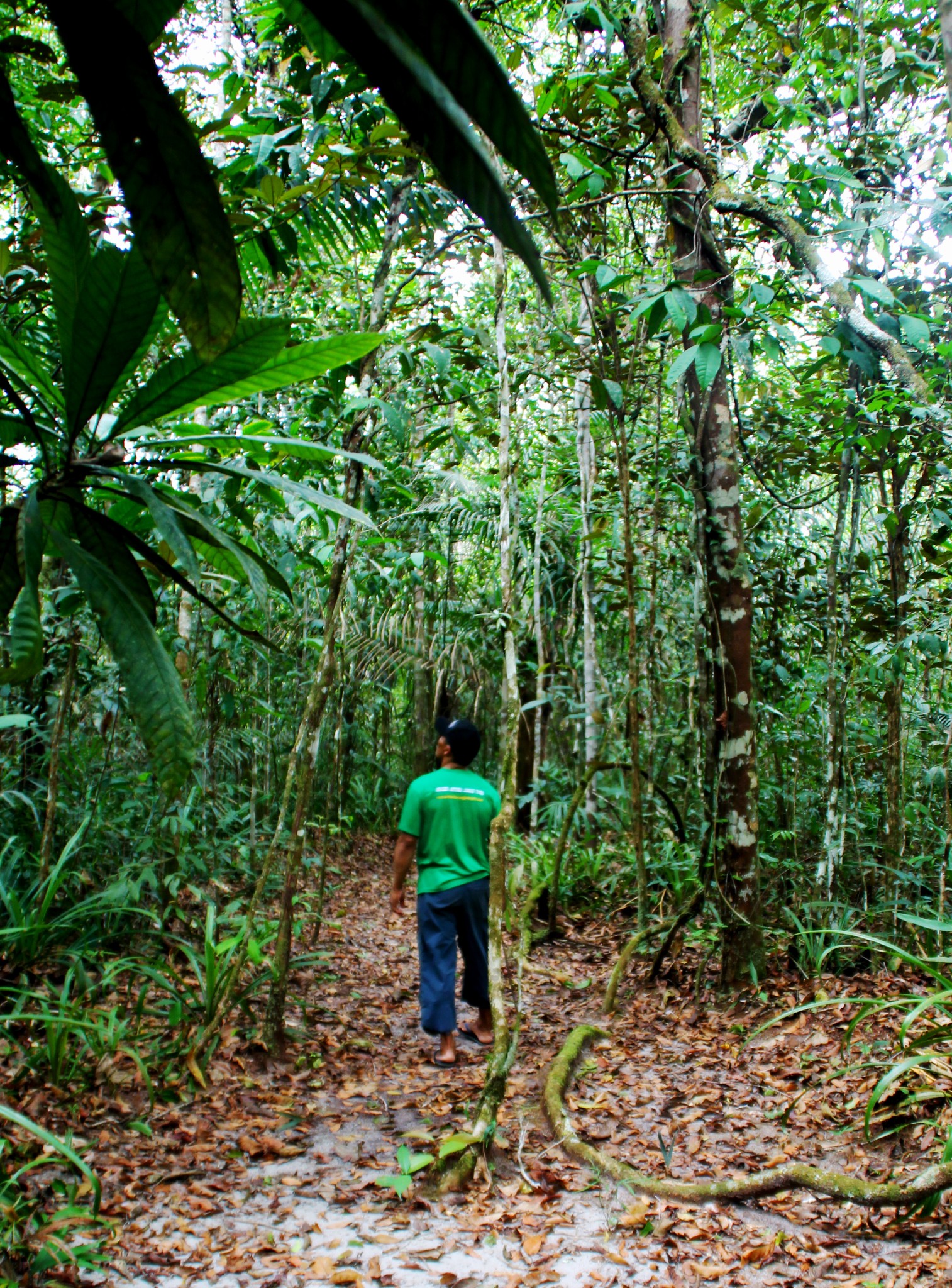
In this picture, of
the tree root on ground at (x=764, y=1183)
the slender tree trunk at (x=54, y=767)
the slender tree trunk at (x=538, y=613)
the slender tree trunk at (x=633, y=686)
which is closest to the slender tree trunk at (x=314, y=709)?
the slender tree trunk at (x=54, y=767)

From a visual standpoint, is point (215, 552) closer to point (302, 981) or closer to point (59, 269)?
point (59, 269)

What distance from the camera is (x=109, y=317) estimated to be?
1.16 meters

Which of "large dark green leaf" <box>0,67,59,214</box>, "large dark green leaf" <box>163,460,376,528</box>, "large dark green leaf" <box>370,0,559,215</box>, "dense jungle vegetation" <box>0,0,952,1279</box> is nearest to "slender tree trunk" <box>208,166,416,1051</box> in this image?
"dense jungle vegetation" <box>0,0,952,1279</box>

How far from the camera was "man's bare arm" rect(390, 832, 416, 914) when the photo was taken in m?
3.87

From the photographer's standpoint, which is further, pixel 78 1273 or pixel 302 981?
pixel 302 981

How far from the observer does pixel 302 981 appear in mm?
4426

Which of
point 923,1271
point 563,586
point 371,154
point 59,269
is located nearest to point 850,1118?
point 923,1271

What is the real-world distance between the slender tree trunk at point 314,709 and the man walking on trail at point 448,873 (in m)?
0.52

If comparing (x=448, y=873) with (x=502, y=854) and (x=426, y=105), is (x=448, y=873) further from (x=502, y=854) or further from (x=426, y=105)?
(x=426, y=105)

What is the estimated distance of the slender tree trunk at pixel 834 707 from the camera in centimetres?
412

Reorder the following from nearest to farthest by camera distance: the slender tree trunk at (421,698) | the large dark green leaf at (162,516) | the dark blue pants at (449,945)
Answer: the large dark green leaf at (162,516), the dark blue pants at (449,945), the slender tree trunk at (421,698)

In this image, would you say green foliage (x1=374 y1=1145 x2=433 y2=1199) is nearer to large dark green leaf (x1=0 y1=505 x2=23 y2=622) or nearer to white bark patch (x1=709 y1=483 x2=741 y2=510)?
large dark green leaf (x1=0 y1=505 x2=23 y2=622)

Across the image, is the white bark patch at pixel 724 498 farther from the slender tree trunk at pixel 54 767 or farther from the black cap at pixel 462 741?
the slender tree trunk at pixel 54 767

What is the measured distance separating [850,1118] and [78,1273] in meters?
2.39
